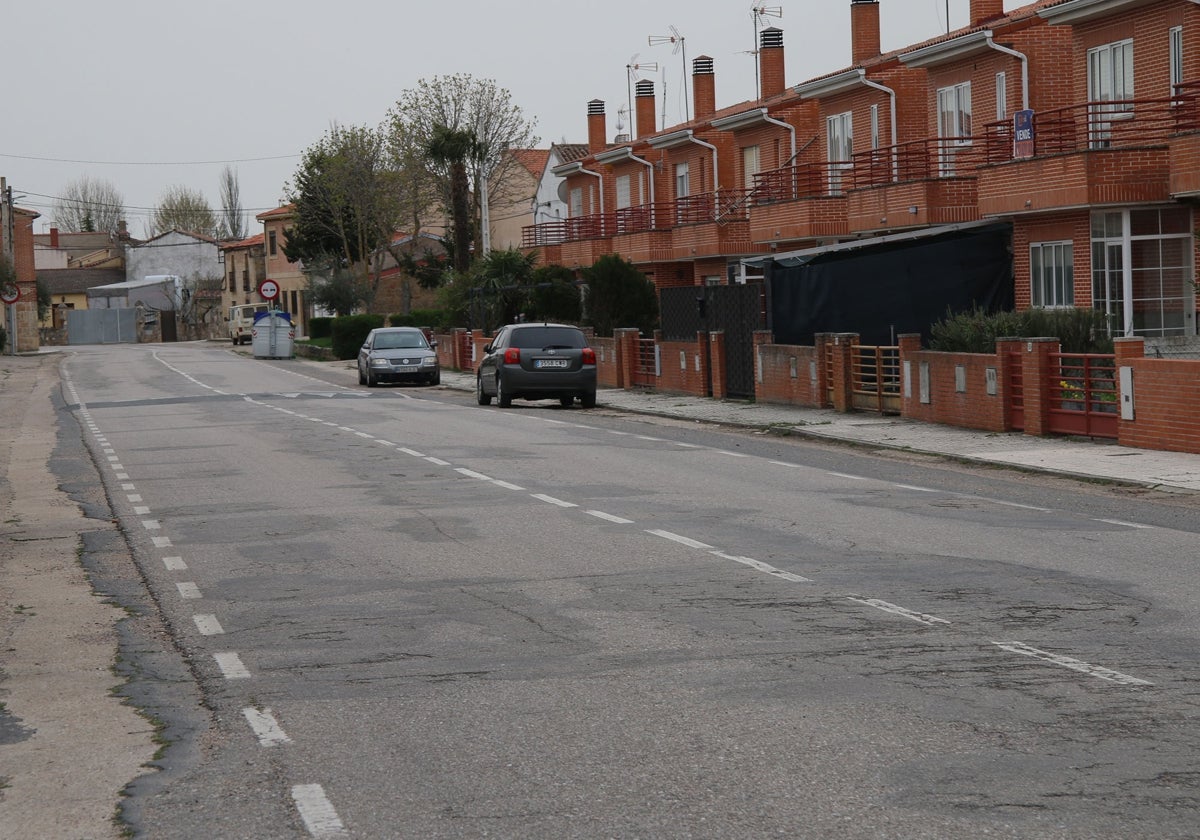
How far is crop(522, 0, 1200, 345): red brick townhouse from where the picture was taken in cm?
2792

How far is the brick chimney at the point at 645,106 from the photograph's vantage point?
65.1 m

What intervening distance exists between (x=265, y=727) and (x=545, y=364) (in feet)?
81.8

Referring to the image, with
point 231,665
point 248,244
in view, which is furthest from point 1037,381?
point 248,244

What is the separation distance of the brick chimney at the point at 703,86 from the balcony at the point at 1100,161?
30.1 metres

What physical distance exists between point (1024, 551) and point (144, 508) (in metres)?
8.81

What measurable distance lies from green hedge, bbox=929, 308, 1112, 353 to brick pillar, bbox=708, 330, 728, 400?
7.70m

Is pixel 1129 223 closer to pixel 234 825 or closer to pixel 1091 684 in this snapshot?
pixel 1091 684

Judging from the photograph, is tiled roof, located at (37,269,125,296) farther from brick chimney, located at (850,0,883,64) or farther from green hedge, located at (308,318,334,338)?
brick chimney, located at (850,0,883,64)

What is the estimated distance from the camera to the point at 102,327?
112m

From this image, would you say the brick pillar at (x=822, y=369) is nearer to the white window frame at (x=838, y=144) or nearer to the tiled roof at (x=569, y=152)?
the white window frame at (x=838, y=144)

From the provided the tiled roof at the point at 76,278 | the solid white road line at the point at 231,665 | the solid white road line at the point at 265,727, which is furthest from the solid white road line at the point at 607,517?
the tiled roof at the point at 76,278

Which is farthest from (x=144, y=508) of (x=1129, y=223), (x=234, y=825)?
(x=1129, y=223)

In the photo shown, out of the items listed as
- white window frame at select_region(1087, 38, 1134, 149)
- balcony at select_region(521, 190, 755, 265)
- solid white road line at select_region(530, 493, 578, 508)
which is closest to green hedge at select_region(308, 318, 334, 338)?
balcony at select_region(521, 190, 755, 265)

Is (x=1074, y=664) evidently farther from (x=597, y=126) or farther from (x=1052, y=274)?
(x=597, y=126)
